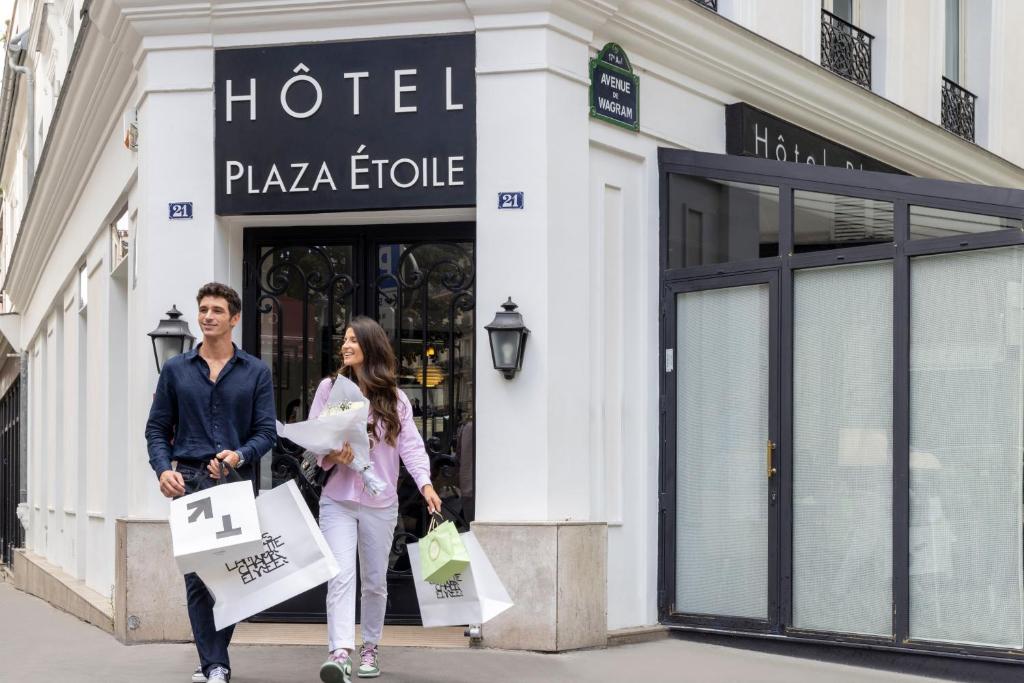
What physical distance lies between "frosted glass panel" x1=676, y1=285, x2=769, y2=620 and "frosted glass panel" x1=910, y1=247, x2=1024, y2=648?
114cm

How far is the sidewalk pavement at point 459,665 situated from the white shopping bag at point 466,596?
2.06ft

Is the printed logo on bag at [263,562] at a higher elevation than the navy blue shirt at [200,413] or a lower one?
lower

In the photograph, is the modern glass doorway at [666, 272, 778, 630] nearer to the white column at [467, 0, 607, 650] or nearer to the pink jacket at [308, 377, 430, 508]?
the white column at [467, 0, 607, 650]

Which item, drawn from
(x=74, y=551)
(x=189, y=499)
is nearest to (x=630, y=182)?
(x=189, y=499)

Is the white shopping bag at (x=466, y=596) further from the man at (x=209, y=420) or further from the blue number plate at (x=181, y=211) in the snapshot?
the blue number plate at (x=181, y=211)

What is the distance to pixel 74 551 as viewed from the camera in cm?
1542

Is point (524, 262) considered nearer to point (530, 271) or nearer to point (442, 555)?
point (530, 271)

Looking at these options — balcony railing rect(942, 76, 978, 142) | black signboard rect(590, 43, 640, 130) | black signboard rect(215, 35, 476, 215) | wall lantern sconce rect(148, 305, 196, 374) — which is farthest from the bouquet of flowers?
balcony railing rect(942, 76, 978, 142)

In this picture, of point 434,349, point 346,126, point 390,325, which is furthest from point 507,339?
point 346,126

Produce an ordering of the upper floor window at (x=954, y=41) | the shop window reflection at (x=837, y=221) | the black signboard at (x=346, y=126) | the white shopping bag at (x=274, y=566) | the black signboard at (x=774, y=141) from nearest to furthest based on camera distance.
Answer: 1. the white shopping bag at (x=274, y=566)
2. the shop window reflection at (x=837, y=221)
3. the black signboard at (x=346, y=126)
4. the black signboard at (x=774, y=141)
5. the upper floor window at (x=954, y=41)

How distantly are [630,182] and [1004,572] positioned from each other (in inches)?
140

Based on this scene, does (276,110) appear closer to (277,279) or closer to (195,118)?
(195,118)

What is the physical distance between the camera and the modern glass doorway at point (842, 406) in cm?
771

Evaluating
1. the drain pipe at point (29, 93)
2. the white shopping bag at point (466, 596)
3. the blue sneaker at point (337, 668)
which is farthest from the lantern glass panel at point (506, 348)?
the drain pipe at point (29, 93)
